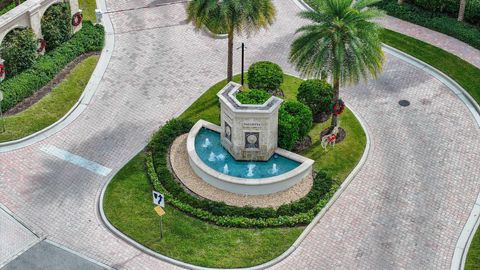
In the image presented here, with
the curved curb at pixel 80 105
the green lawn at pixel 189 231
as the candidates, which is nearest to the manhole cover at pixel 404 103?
the green lawn at pixel 189 231

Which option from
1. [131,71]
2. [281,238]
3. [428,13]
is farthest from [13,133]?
[428,13]

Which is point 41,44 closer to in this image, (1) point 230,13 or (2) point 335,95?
(1) point 230,13

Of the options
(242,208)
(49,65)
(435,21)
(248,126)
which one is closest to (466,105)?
(435,21)

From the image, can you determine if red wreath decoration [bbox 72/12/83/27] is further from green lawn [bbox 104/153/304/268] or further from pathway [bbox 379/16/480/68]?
pathway [bbox 379/16/480/68]

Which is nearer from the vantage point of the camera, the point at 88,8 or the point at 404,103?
the point at 404,103

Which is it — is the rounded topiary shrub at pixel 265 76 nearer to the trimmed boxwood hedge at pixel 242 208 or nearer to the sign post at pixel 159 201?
the trimmed boxwood hedge at pixel 242 208

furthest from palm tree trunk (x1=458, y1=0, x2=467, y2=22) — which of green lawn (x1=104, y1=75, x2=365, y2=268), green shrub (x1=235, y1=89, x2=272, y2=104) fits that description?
green shrub (x1=235, y1=89, x2=272, y2=104)

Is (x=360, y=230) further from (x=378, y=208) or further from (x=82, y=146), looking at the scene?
(x=82, y=146)
